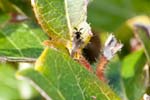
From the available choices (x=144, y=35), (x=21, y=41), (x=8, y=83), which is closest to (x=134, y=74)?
(x=144, y=35)

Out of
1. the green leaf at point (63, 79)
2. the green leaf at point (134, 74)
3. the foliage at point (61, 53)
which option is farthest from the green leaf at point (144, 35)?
the green leaf at point (63, 79)

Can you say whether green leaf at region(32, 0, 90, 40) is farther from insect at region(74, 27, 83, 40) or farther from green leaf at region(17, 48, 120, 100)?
green leaf at region(17, 48, 120, 100)

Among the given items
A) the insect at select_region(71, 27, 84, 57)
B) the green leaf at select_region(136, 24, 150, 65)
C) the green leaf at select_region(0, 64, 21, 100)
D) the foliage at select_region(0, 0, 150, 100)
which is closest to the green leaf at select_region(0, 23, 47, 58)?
the foliage at select_region(0, 0, 150, 100)

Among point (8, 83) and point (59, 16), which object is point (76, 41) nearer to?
point (59, 16)

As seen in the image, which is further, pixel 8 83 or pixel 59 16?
pixel 8 83

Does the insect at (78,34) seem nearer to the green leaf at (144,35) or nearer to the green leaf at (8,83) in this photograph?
the green leaf at (144,35)

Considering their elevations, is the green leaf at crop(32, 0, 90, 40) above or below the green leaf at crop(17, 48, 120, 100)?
above
